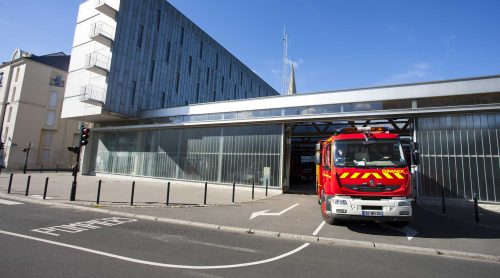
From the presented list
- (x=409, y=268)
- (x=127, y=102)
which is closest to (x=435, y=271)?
(x=409, y=268)

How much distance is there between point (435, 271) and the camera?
16.6ft

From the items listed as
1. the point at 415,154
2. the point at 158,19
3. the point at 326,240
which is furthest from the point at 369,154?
the point at 158,19

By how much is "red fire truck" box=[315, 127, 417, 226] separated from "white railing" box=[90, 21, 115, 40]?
905 inches

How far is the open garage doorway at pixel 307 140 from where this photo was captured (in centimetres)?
1816

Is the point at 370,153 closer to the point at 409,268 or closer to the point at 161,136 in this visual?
the point at 409,268

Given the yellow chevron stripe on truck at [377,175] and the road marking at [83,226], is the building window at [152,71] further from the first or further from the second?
the yellow chevron stripe on truck at [377,175]

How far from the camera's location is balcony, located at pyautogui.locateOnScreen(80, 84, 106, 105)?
74.0ft

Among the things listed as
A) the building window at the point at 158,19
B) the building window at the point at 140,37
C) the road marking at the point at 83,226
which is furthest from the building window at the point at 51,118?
the road marking at the point at 83,226

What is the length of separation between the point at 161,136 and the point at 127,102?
4.83m

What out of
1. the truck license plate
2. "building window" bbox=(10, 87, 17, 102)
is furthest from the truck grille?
"building window" bbox=(10, 87, 17, 102)

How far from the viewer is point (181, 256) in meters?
5.38

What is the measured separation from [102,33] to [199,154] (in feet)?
46.5

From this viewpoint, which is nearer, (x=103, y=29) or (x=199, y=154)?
(x=199, y=154)

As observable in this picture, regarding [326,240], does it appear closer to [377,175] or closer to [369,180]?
[369,180]
